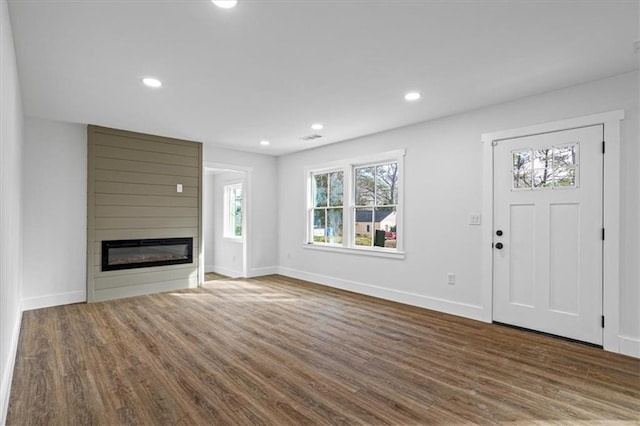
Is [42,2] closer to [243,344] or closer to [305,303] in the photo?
[243,344]

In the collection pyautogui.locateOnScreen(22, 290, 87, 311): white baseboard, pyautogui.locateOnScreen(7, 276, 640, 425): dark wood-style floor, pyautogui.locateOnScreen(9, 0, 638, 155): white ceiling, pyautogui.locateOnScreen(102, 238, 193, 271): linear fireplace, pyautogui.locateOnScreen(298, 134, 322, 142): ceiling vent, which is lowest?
pyautogui.locateOnScreen(7, 276, 640, 425): dark wood-style floor

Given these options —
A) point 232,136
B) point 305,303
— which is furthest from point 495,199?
point 232,136

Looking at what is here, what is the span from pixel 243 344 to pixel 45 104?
3606 mm

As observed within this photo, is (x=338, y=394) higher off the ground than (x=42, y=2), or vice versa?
(x=42, y=2)

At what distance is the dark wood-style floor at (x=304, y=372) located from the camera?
2105mm

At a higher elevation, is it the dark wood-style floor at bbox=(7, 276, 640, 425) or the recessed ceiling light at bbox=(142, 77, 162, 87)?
the recessed ceiling light at bbox=(142, 77, 162, 87)

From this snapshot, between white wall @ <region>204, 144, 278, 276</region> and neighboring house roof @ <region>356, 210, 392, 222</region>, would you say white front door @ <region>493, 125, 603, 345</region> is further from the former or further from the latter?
white wall @ <region>204, 144, 278, 276</region>

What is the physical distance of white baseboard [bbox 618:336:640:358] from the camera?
2.89 m

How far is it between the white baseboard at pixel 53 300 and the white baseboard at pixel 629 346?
6.34m

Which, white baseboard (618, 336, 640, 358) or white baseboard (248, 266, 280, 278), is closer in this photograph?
white baseboard (618, 336, 640, 358)

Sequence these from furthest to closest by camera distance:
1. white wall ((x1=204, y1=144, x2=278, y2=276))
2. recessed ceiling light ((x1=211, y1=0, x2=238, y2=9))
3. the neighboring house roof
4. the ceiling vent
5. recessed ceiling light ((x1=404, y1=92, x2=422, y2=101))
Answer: white wall ((x1=204, y1=144, x2=278, y2=276)), the ceiling vent, the neighboring house roof, recessed ceiling light ((x1=404, y1=92, x2=422, y2=101)), recessed ceiling light ((x1=211, y1=0, x2=238, y2=9))

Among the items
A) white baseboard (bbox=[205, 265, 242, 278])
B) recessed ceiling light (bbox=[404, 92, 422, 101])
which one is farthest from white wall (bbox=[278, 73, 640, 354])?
white baseboard (bbox=[205, 265, 242, 278])

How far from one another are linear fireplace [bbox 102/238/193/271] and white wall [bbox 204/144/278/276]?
130cm

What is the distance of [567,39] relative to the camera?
95.4 inches
